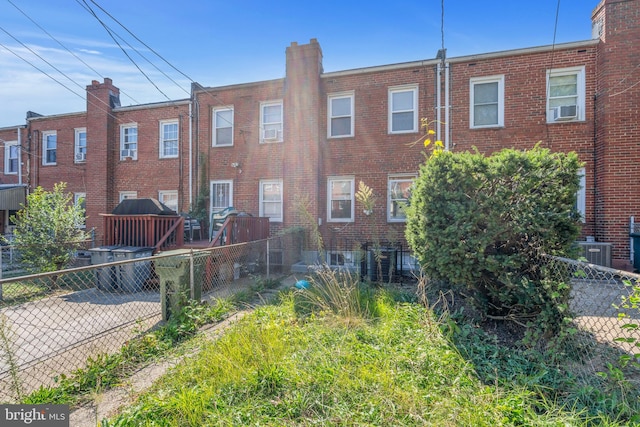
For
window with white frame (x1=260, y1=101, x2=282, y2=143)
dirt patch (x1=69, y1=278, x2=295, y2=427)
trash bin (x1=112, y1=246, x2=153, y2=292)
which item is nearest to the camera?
dirt patch (x1=69, y1=278, x2=295, y2=427)

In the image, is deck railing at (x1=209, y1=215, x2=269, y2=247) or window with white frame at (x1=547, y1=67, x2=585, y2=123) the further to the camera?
window with white frame at (x1=547, y1=67, x2=585, y2=123)

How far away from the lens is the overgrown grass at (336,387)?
2371mm

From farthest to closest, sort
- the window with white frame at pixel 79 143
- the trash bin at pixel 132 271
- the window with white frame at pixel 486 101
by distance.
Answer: the window with white frame at pixel 79 143 → the window with white frame at pixel 486 101 → the trash bin at pixel 132 271

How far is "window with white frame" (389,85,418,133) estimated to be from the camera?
10227 mm

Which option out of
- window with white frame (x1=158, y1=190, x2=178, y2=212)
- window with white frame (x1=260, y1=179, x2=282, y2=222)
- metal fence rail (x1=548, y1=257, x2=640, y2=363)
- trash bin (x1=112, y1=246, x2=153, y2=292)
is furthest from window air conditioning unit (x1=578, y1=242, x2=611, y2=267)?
window with white frame (x1=158, y1=190, x2=178, y2=212)

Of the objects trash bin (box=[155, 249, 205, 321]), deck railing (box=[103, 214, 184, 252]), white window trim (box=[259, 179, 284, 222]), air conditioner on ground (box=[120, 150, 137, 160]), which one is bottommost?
trash bin (box=[155, 249, 205, 321])

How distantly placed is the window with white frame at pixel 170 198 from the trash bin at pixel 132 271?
538cm

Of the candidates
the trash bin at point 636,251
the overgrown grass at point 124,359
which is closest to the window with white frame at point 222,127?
the overgrown grass at point 124,359

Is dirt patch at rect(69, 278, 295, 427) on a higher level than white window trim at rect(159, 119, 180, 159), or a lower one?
lower

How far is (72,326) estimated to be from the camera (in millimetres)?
5035

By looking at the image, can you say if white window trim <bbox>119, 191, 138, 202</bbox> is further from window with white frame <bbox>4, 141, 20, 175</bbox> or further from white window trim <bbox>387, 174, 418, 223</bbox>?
white window trim <bbox>387, 174, 418, 223</bbox>

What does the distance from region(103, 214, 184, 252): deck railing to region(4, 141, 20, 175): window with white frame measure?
12247 mm

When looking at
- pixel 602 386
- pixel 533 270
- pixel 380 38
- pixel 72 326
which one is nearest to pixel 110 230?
pixel 72 326

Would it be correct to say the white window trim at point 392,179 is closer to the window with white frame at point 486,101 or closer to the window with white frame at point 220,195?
the window with white frame at point 486,101
